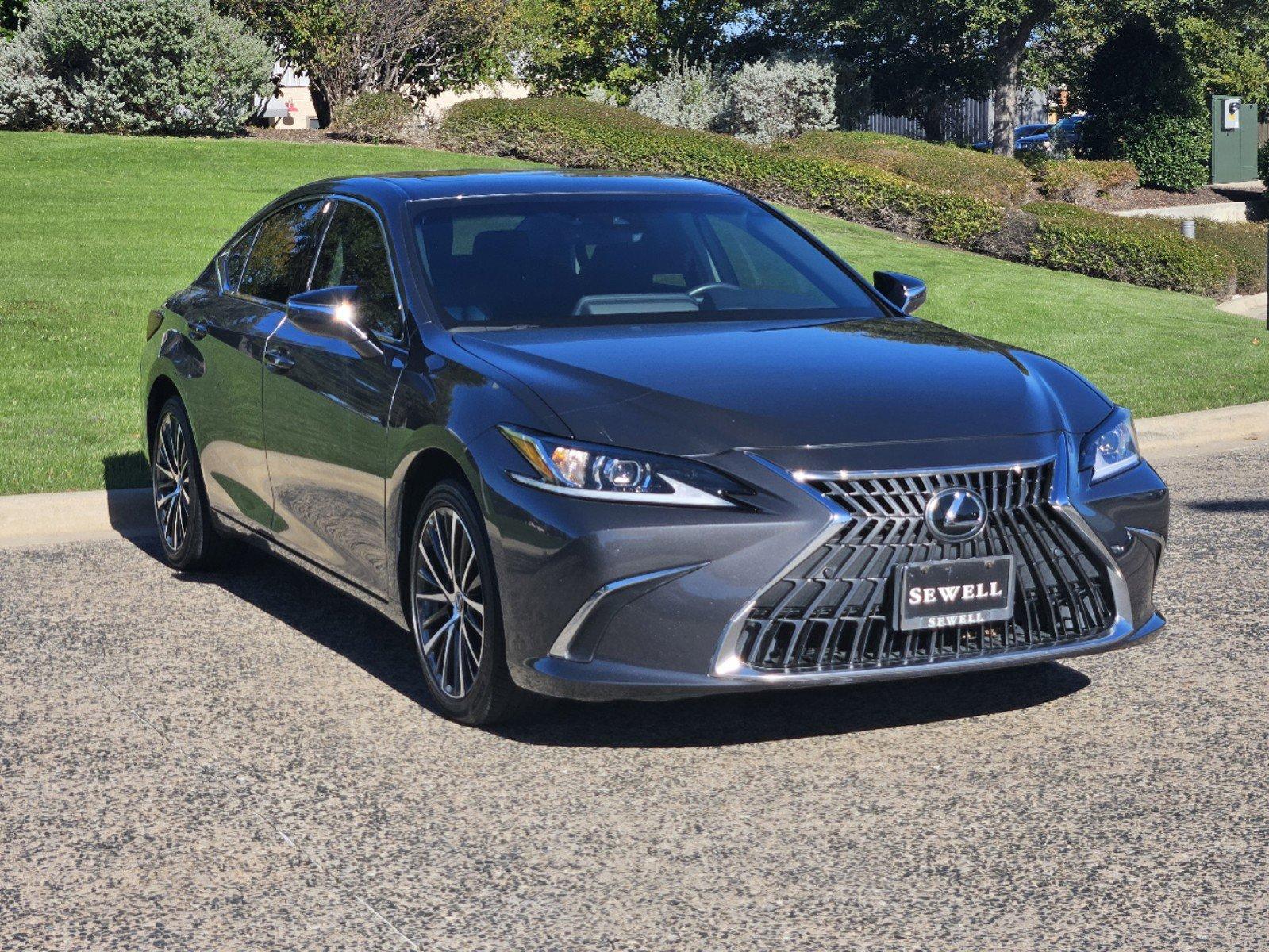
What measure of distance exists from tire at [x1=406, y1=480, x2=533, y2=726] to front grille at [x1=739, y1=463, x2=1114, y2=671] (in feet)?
2.56

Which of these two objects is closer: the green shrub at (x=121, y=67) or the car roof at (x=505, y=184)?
the car roof at (x=505, y=184)

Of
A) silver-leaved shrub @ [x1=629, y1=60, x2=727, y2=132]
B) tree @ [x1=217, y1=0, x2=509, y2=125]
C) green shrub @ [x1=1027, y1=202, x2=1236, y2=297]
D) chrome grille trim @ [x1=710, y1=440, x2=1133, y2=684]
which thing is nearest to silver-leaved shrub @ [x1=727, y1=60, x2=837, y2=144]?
silver-leaved shrub @ [x1=629, y1=60, x2=727, y2=132]

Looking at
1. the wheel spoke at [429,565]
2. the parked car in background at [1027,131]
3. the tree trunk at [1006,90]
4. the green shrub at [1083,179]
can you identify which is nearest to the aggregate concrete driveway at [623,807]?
the wheel spoke at [429,565]

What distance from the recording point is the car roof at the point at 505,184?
626 centimetres

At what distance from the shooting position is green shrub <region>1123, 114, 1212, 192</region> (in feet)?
124

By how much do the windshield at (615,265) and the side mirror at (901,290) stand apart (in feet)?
A: 0.31

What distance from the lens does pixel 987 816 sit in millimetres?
4402

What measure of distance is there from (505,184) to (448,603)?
186 cm

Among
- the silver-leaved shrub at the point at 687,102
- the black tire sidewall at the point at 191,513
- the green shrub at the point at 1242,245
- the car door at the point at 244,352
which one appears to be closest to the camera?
the car door at the point at 244,352

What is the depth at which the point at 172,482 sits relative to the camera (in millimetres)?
7523

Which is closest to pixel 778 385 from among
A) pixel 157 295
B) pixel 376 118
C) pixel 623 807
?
pixel 623 807

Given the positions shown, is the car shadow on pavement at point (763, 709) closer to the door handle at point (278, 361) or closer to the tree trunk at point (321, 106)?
the door handle at point (278, 361)

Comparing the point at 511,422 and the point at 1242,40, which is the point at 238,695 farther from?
the point at 1242,40

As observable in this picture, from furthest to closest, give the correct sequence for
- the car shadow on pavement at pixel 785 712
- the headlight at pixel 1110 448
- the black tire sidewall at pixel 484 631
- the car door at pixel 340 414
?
the car door at pixel 340 414
the car shadow on pavement at pixel 785 712
the headlight at pixel 1110 448
the black tire sidewall at pixel 484 631
